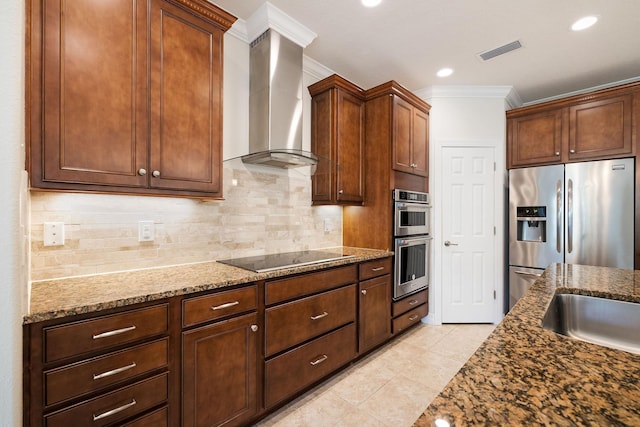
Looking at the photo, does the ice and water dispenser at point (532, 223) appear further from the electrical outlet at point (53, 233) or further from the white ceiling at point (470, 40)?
the electrical outlet at point (53, 233)

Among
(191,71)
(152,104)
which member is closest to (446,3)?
(191,71)

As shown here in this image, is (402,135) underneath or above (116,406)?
above

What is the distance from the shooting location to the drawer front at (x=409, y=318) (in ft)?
9.57

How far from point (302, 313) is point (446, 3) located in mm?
2402

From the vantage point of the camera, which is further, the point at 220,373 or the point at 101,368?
the point at 220,373

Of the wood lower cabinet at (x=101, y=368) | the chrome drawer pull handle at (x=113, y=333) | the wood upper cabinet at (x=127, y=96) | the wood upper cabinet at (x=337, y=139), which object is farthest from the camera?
the wood upper cabinet at (x=337, y=139)

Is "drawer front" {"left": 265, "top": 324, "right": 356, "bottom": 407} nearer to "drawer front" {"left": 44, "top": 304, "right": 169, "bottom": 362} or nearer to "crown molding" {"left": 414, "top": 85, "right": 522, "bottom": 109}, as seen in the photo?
"drawer front" {"left": 44, "top": 304, "right": 169, "bottom": 362}

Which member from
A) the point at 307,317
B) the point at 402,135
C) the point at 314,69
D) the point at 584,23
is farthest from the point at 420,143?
the point at 307,317

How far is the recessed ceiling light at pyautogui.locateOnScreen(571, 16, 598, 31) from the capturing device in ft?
7.26

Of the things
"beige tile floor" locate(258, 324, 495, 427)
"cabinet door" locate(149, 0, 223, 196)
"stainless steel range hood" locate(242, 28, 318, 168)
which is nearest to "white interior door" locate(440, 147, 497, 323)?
"beige tile floor" locate(258, 324, 495, 427)

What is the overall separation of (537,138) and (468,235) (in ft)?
4.35

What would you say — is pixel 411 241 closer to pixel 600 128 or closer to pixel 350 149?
pixel 350 149

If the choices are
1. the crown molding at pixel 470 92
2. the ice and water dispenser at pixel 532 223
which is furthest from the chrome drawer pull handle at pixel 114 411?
the crown molding at pixel 470 92

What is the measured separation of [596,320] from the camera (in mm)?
1176
